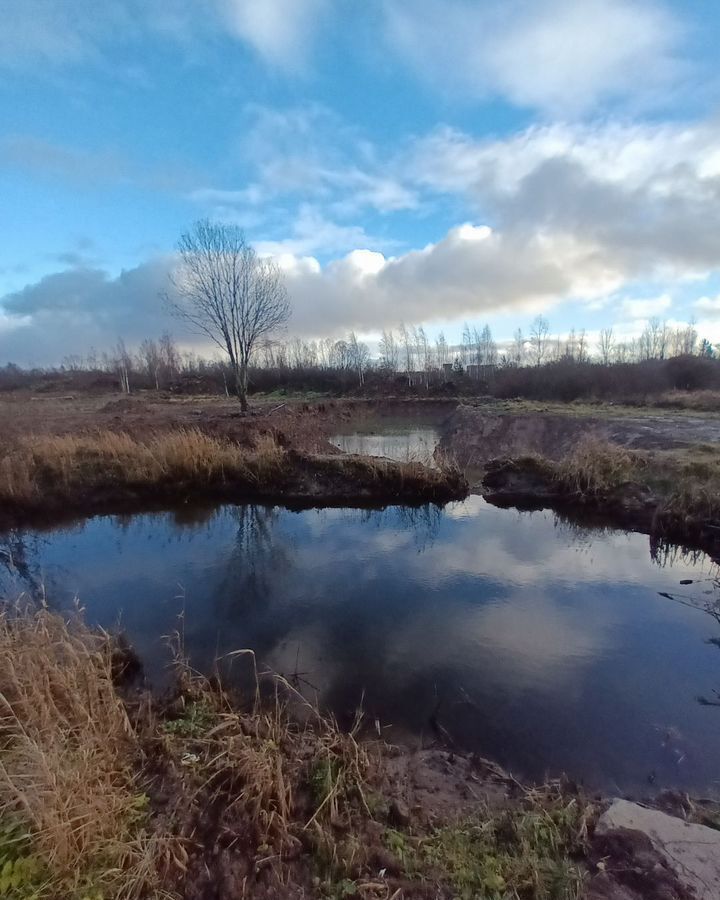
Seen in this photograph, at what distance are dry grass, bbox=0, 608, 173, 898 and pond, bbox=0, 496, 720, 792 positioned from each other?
1.71 metres

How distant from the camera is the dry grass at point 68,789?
2289 millimetres

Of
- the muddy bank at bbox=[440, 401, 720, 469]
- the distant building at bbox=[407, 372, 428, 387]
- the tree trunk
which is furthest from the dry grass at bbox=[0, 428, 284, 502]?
the distant building at bbox=[407, 372, 428, 387]

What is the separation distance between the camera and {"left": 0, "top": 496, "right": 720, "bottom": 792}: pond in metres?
4.16

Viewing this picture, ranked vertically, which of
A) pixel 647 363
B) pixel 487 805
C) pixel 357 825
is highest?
pixel 647 363

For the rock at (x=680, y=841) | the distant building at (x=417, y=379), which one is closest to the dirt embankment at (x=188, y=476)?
the rock at (x=680, y=841)

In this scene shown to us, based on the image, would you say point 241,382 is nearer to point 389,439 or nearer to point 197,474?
point 389,439

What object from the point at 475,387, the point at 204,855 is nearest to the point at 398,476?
the point at 204,855

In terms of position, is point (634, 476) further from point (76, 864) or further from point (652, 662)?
point (76, 864)

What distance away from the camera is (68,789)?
2.55 meters

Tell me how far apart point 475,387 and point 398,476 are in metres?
31.4

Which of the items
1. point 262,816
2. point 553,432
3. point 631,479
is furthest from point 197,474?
point 553,432

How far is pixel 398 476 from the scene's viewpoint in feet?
37.9

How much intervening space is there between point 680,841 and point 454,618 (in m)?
3.36

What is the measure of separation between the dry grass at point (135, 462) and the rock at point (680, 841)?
995 cm
